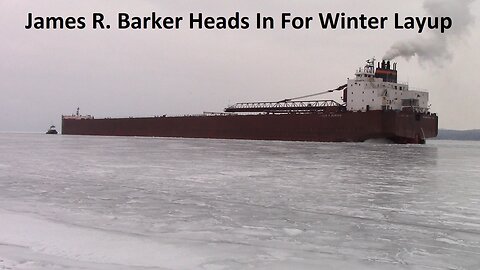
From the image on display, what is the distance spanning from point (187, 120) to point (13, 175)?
90.4 ft

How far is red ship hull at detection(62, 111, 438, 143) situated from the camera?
22750 millimetres

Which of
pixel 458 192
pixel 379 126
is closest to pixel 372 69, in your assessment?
pixel 379 126

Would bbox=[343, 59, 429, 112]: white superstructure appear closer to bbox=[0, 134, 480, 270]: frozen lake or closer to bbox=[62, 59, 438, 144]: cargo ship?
bbox=[62, 59, 438, 144]: cargo ship

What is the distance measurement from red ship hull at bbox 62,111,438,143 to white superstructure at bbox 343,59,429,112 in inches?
52.5

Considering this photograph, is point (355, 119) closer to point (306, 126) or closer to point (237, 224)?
point (306, 126)

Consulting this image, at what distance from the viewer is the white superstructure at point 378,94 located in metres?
24.3

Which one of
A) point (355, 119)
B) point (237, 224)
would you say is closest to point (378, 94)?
point (355, 119)

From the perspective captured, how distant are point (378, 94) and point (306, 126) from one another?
4679 mm

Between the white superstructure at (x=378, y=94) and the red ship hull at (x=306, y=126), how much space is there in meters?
1.33

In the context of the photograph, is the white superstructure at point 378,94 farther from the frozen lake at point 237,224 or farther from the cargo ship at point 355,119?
the frozen lake at point 237,224

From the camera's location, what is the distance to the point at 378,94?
79.5 ft

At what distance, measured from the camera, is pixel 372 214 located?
3.86 meters

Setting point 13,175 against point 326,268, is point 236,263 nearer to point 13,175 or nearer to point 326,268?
point 326,268

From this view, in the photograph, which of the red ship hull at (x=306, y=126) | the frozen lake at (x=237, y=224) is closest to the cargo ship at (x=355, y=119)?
the red ship hull at (x=306, y=126)
